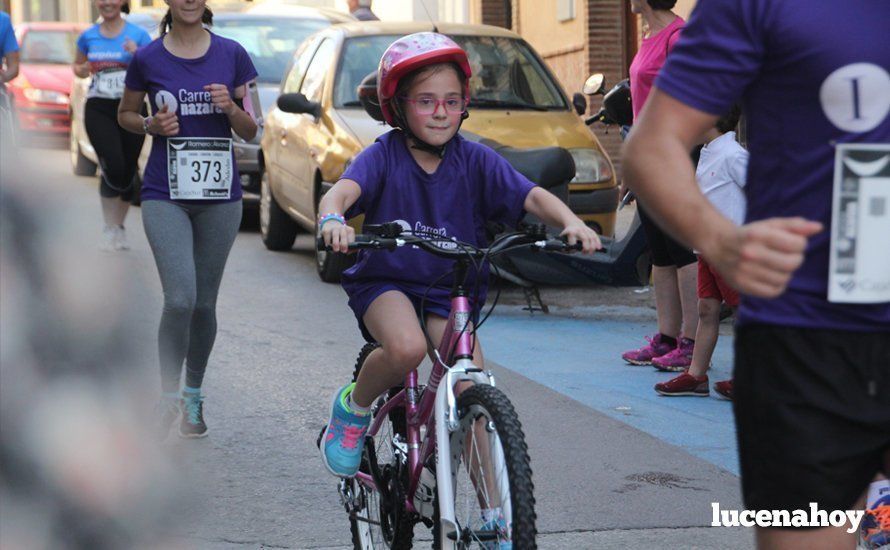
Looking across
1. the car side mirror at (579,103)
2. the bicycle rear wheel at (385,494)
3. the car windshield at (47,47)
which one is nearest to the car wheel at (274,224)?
the car side mirror at (579,103)

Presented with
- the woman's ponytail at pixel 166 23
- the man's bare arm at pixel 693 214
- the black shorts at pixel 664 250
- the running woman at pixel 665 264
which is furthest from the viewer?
the black shorts at pixel 664 250

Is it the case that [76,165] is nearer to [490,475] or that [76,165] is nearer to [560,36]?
[490,475]

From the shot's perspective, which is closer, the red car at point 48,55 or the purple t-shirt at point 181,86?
the purple t-shirt at point 181,86

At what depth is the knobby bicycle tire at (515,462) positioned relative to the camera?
3.20m

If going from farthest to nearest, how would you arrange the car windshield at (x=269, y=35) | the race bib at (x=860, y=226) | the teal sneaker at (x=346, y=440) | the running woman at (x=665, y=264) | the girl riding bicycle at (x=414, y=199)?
the car windshield at (x=269, y=35) < the running woman at (x=665, y=264) < the teal sneaker at (x=346, y=440) < the girl riding bicycle at (x=414, y=199) < the race bib at (x=860, y=226)

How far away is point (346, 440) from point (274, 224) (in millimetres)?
8553

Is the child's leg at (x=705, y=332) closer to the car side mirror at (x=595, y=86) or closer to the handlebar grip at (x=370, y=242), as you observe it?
the car side mirror at (x=595, y=86)

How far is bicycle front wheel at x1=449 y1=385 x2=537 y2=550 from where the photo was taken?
3.22m

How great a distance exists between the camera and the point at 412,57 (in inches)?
158

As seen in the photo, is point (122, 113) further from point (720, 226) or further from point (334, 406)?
point (720, 226)

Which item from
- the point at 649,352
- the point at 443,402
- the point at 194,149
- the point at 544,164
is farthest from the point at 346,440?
the point at 544,164

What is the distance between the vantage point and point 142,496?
95cm

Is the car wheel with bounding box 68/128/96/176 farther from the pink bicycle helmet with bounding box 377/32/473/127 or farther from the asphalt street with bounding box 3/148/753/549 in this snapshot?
the pink bicycle helmet with bounding box 377/32/473/127

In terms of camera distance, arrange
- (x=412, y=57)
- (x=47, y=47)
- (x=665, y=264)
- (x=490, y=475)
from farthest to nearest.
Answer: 1. (x=47, y=47)
2. (x=665, y=264)
3. (x=412, y=57)
4. (x=490, y=475)
